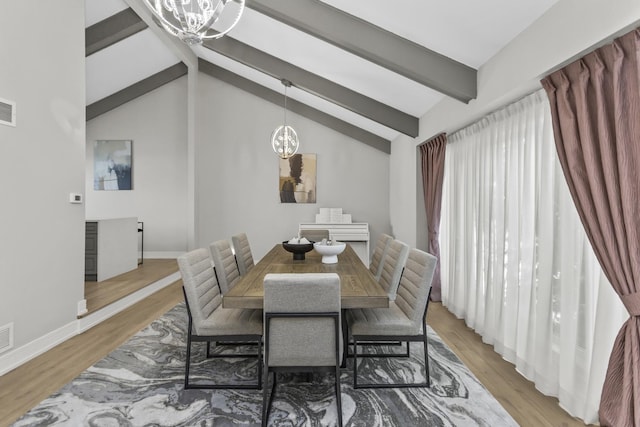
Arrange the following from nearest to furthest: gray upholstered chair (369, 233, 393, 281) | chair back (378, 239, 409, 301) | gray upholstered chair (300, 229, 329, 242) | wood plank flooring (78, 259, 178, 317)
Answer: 1. chair back (378, 239, 409, 301)
2. gray upholstered chair (369, 233, 393, 281)
3. wood plank flooring (78, 259, 178, 317)
4. gray upholstered chair (300, 229, 329, 242)

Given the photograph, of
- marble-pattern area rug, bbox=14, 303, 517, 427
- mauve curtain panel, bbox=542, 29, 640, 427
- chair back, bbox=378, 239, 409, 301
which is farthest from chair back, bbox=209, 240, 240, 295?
mauve curtain panel, bbox=542, 29, 640, 427

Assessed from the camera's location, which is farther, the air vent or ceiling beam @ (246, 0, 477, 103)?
ceiling beam @ (246, 0, 477, 103)

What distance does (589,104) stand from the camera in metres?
1.82

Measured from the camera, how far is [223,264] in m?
2.89

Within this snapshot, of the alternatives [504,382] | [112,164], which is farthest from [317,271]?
[112,164]

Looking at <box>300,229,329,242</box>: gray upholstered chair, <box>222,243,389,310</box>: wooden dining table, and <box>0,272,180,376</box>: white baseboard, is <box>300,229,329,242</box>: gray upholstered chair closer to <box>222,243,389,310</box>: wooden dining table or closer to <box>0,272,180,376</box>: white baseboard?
<box>222,243,389,310</box>: wooden dining table

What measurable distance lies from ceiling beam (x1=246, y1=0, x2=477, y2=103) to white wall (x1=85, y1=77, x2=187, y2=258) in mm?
4466

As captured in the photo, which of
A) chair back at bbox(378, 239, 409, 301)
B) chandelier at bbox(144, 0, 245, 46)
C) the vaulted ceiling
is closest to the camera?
chandelier at bbox(144, 0, 245, 46)

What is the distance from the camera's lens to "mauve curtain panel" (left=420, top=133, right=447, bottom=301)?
4049 mm

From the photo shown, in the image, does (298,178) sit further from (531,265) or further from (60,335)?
(531,265)

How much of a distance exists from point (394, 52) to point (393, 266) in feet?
5.95

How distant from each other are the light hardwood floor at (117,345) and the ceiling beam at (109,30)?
338 centimetres

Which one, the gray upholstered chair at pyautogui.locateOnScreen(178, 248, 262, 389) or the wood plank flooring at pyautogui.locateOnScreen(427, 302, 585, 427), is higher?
the gray upholstered chair at pyautogui.locateOnScreen(178, 248, 262, 389)

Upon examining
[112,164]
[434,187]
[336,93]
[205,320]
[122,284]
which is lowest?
[122,284]
